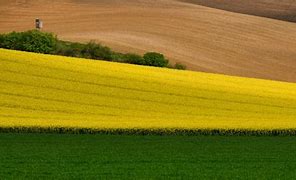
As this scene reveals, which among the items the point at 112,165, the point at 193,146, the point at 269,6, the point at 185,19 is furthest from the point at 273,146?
the point at 269,6

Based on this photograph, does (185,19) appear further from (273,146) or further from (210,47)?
(273,146)

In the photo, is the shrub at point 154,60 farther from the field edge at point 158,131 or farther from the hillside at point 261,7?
the hillside at point 261,7

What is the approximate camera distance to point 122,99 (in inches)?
1215

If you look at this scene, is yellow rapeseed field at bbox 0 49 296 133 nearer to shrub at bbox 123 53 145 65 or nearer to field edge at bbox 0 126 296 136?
field edge at bbox 0 126 296 136

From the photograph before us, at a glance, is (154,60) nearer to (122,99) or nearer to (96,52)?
(96,52)

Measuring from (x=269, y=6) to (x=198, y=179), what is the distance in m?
87.2

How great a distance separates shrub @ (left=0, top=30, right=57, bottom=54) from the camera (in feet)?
158

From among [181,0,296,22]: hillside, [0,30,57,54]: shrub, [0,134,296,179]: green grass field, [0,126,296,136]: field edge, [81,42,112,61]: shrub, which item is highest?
[181,0,296,22]: hillside

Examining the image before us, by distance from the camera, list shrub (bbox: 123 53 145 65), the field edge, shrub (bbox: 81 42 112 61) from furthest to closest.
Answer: shrub (bbox: 81 42 112 61)
shrub (bbox: 123 53 145 65)
the field edge

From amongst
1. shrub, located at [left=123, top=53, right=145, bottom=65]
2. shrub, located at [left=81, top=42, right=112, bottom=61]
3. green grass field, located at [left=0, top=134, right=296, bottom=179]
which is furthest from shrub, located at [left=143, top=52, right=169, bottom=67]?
green grass field, located at [left=0, top=134, right=296, bottom=179]

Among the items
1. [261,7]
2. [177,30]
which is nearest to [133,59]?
[177,30]

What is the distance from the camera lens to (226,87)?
35.9 meters

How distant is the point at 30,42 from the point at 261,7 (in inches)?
2198

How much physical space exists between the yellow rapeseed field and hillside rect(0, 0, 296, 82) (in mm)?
20847
